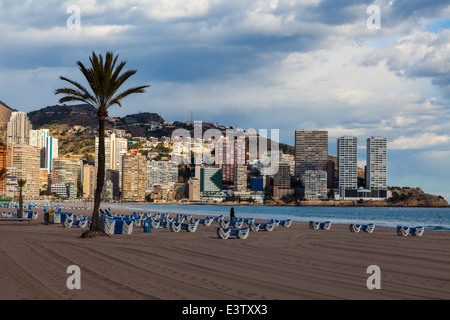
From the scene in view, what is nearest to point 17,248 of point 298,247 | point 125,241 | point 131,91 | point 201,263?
point 125,241

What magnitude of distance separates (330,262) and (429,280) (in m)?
3.76

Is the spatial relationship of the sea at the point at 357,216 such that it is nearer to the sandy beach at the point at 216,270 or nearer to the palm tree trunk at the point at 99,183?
the sandy beach at the point at 216,270

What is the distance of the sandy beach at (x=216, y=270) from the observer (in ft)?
31.6

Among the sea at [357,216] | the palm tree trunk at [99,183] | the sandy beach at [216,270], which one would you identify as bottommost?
the sea at [357,216]

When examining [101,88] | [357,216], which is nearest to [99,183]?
[101,88]

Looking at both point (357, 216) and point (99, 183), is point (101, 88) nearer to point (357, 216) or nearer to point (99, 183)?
point (99, 183)

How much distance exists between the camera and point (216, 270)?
42.3 ft

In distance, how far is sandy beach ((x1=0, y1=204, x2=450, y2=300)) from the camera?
962cm

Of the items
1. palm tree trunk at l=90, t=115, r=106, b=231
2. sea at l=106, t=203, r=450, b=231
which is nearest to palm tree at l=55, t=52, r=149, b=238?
palm tree trunk at l=90, t=115, r=106, b=231

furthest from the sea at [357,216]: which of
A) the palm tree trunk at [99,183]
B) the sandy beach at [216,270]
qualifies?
the palm tree trunk at [99,183]

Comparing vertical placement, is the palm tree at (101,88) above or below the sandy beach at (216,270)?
above

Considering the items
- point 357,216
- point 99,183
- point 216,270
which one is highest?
point 99,183

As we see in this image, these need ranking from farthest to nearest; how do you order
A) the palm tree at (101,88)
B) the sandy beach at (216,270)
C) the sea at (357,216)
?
the sea at (357,216), the palm tree at (101,88), the sandy beach at (216,270)

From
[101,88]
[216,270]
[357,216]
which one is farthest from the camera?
[357,216]
